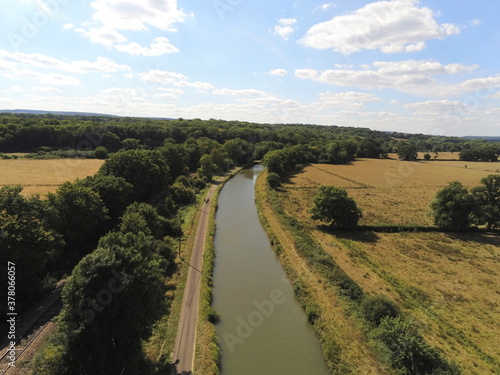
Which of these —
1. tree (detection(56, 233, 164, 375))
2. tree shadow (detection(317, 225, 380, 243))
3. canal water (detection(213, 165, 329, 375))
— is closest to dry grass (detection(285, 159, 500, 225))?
tree shadow (detection(317, 225, 380, 243))

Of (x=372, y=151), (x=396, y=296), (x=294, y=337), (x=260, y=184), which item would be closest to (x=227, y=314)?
(x=294, y=337)

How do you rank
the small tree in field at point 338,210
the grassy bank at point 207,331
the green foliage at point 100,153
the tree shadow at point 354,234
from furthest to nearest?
1. the green foliage at point 100,153
2. the small tree in field at point 338,210
3. the tree shadow at point 354,234
4. the grassy bank at point 207,331

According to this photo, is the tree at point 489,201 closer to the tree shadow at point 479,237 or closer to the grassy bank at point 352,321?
the tree shadow at point 479,237

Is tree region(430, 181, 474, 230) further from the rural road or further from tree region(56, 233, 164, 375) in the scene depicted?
tree region(56, 233, 164, 375)

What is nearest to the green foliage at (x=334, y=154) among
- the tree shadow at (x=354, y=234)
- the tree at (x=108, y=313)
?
the tree shadow at (x=354, y=234)

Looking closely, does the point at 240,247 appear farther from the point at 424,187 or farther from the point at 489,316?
the point at 424,187

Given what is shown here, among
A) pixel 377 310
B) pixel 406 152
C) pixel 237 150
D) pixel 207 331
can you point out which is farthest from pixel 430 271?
pixel 406 152
